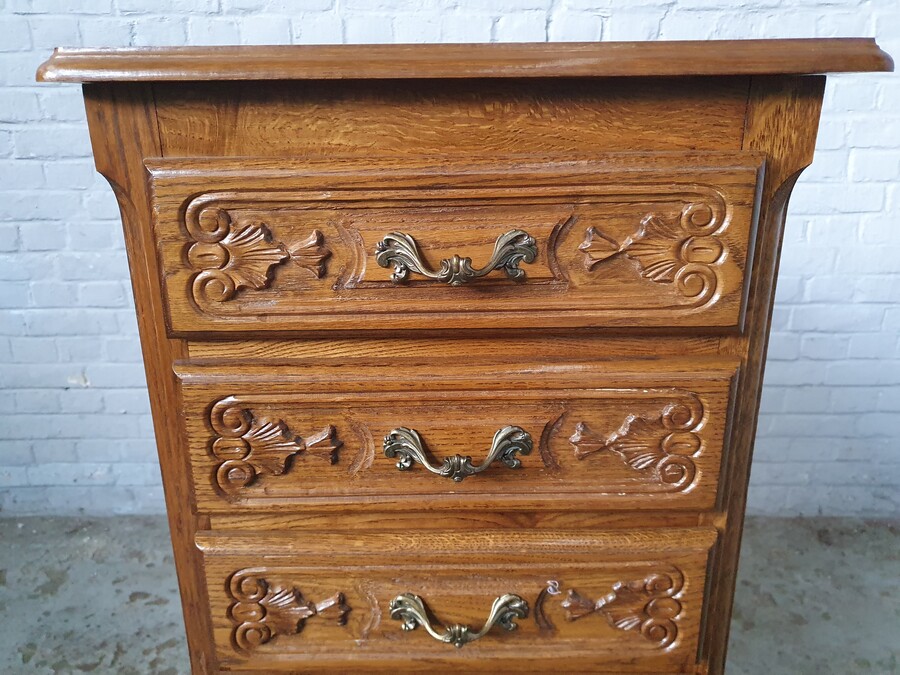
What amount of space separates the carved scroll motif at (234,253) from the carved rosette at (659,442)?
346mm

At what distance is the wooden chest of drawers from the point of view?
67 centimetres

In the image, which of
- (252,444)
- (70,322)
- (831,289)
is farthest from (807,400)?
(70,322)

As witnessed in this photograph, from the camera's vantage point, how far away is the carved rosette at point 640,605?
32.8 inches

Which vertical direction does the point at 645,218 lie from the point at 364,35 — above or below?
below

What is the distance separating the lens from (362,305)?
720 millimetres

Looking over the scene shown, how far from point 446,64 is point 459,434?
383mm

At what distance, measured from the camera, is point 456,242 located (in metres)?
0.70

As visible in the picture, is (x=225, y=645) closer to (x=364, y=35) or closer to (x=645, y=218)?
(x=645, y=218)

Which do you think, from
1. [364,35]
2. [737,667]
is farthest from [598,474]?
[364,35]

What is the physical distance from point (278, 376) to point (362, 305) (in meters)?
0.12

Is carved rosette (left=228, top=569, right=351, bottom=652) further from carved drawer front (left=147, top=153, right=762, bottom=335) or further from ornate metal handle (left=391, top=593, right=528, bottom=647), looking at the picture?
carved drawer front (left=147, top=153, right=762, bottom=335)

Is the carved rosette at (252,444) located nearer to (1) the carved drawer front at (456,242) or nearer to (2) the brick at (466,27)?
(1) the carved drawer front at (456,242)

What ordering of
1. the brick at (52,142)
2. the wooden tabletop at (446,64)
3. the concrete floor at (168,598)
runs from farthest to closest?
the brick at (52,142), the concrete floor at (168,598), the wooden tabletop at (446,64)

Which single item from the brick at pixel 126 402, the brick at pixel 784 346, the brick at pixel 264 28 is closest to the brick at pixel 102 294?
the brick at pixel 126 402
